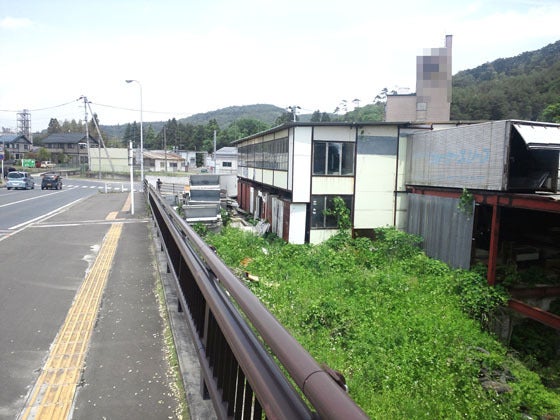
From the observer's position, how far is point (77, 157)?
8412cm

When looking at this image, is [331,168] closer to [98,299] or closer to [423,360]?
[423,360]

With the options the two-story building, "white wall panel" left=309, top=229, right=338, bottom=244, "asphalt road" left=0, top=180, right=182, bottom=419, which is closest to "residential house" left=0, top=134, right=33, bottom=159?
the two-story building

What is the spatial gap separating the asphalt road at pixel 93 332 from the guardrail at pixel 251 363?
57 cm

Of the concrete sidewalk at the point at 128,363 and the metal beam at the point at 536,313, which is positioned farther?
the metal beam at the point at 536,313

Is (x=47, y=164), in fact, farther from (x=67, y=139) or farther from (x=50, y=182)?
(x=50, y=182)

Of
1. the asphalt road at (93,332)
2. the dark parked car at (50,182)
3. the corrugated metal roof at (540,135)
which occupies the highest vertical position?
the corrugated metal roof at (540,135)

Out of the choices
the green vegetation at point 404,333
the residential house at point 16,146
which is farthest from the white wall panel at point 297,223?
the residential house at point 16,146

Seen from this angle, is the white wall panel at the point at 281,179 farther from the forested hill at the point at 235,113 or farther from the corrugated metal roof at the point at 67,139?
the forested hill at the point at 235,113

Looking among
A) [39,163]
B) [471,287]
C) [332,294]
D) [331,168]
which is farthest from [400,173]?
[39,163]

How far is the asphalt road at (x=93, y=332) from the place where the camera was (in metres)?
2.82

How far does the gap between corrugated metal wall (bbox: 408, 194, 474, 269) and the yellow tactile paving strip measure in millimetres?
12143

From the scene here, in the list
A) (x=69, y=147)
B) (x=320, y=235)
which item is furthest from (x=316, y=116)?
(x=320, y=235)

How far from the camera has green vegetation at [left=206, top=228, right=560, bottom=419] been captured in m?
6.48

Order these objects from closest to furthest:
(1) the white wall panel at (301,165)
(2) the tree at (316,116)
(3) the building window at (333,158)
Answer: (1) the white wall panel at (301,165) < (3) the building window at (333,158) < (2) the tree at (316,116)
